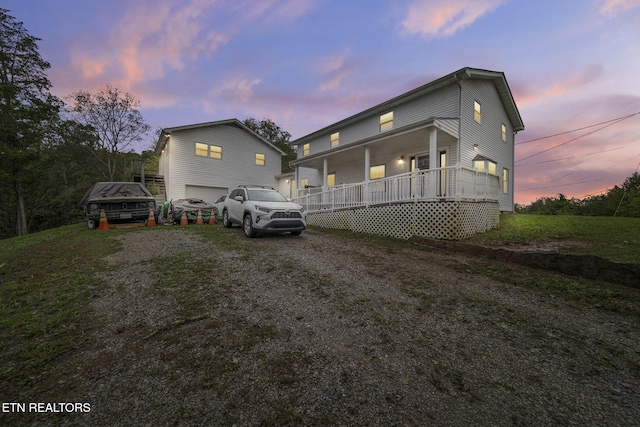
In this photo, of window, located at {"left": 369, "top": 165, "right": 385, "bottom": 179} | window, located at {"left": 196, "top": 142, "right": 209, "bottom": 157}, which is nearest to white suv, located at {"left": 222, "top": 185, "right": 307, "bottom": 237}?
window, located at {"left": 369, "top": 165, "right": 385, "bottom": 179}

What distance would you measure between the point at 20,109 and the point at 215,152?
39.7 ft

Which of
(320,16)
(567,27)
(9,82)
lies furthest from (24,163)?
(567,27)

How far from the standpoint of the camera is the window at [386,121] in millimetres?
13953

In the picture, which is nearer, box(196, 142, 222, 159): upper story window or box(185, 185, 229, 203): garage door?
box(185, 185, 229, 203): garage door

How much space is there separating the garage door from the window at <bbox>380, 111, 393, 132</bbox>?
1332 centimetres

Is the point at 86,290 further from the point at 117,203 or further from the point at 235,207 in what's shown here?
the point at 117,203

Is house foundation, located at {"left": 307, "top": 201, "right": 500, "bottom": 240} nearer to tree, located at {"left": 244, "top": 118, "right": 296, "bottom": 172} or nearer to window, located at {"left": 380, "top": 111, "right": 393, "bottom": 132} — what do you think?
window, located at {"left": 380, "top": 111, "right": 393, "bottom": 132}

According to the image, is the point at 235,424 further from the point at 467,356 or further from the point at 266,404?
the point at 467,356

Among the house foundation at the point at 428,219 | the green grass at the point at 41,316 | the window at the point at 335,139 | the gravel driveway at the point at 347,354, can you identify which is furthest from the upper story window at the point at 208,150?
the gravel driveway at the point at 347,354

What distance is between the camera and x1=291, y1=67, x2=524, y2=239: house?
8.36 metres

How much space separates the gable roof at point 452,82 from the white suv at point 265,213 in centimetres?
876

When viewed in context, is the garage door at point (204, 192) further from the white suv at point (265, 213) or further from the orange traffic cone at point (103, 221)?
the white suv at point (265, 213)

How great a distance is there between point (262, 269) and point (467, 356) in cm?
363

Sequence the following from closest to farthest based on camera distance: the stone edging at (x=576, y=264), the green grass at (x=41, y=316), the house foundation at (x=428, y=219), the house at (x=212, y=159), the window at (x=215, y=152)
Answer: the green grass at (x=41, y=316)
the stone edging at (x=576, y=264)
the house foundation at (x=428, y=219)
the house at (x=212, y=159)
the window at (x=215, y=152)
